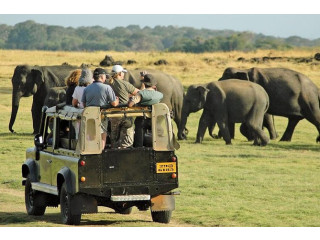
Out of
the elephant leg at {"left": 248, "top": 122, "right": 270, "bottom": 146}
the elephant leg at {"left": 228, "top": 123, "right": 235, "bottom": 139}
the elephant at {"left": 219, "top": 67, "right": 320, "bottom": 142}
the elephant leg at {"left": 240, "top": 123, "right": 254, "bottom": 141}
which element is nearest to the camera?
the elephant leg at {"left": 248, "top": 122, "right": 270, "bottom": 146}

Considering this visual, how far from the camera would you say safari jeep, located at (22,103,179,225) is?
1423 cm

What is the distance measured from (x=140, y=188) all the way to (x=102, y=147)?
744 mm

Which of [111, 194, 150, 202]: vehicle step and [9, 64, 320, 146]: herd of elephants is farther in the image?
[9, 64, 320, 146]: herd of elephants

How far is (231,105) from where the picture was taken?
31.3m

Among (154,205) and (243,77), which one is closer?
(154,205)

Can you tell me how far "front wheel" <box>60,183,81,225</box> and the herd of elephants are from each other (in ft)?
46.0

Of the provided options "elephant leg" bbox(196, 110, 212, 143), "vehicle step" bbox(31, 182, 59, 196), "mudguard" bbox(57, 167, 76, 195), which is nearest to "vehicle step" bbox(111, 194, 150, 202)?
"mudguard" bbox(57, 167, 76, 195)

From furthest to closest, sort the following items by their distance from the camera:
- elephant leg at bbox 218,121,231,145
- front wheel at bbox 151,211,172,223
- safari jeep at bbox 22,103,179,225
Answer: elephant leg at bbox 218,121,231,145
front wheel at bbox 151,211,172,223
safari jeep at bbox 22,103,179,225

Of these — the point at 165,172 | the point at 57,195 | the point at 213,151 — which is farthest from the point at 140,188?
the point at 213,151

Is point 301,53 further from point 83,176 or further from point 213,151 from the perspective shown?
point 83,176

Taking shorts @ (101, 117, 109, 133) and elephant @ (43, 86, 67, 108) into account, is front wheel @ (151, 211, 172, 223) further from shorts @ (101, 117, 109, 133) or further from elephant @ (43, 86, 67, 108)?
elephant @ (43, 86, 67, 108)

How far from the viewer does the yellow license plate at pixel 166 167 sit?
14531 millimetres

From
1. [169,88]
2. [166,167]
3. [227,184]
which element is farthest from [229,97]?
[166,167]

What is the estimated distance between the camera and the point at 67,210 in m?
14.6
